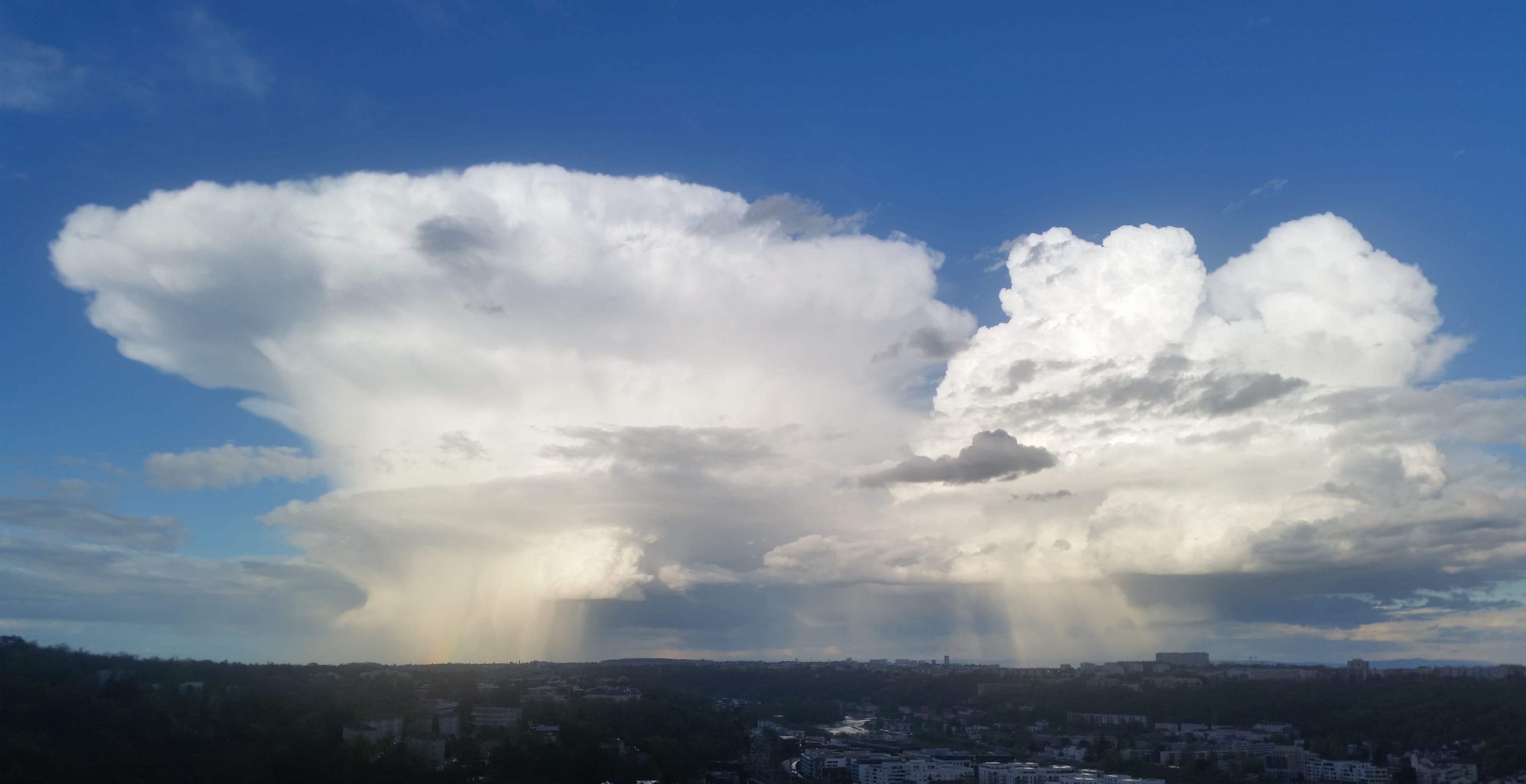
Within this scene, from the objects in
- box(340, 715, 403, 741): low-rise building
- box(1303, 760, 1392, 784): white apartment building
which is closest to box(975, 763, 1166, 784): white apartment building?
box(1303, 760, 1392, 784): white apartment building

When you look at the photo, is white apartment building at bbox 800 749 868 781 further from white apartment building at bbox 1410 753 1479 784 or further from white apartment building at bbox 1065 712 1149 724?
white apartment building at bbox 1065 712 1149 724

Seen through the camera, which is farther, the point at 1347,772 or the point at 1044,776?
the point at 1347,772

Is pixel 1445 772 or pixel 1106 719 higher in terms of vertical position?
pixel 1445 772

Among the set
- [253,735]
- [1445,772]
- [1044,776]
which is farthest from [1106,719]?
[253,735]

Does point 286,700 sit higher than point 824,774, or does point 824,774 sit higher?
point 286,700

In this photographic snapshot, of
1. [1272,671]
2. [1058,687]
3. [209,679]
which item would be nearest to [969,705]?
[1058,687]

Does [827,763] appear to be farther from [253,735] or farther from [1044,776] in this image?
[253,735]

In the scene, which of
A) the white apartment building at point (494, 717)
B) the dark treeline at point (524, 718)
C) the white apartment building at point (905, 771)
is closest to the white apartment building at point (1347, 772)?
the dark treeline at point (524, 718)

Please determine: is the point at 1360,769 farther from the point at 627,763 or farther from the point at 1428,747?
the point at 627,763
